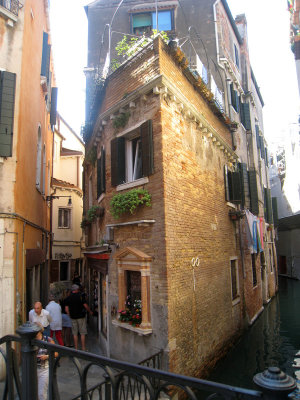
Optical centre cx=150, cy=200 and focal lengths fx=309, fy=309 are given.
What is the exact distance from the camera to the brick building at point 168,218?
22.9 ft

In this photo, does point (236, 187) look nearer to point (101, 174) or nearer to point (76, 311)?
point (101, 174)

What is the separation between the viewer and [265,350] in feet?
33.8

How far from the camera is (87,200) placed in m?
14.0

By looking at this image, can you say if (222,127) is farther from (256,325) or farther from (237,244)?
(256,325)

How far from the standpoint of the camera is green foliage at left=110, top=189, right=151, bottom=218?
7.32 meters

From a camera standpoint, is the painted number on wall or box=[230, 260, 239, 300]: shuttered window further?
box=[230, 260, 239, 300]: shuttered window

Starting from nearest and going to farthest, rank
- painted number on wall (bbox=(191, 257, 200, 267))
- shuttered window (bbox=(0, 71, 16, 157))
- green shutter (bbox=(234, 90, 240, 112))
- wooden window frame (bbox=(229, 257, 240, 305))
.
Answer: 1. shuttered window (bbox=(0, 71, 16, 157))
2. painted number on wall (bbox=(191, 257, 200, 267))
3. wooden window frame (bbox=(229, 257, 240, 305))
4. green shutter (bbox=(234, 90, 240, 112))

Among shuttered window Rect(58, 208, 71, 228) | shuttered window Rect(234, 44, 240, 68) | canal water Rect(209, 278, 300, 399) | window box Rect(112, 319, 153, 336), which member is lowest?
canal water Rect(209, 278, 300, 399)

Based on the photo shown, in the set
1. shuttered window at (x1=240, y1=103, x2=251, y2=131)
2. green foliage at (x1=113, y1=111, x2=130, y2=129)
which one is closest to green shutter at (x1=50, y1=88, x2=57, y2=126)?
green foliage at (x1=113, y1=111, x2=130, y2=129)


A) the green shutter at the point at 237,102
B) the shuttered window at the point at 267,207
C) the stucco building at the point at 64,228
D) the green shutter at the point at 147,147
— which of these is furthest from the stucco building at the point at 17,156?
the shuttered window at the point at 267,207

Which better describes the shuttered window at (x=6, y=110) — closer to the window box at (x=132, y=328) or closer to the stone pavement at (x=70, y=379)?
the window box at (x=132, y=328)

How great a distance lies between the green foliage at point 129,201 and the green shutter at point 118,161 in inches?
23.0

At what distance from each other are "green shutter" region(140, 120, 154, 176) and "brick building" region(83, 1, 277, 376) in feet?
0.08

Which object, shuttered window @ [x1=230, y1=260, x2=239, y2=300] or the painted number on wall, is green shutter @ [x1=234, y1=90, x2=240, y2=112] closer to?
shuttered window @ [x1=230, y1=260, x2=239, y2=300]
